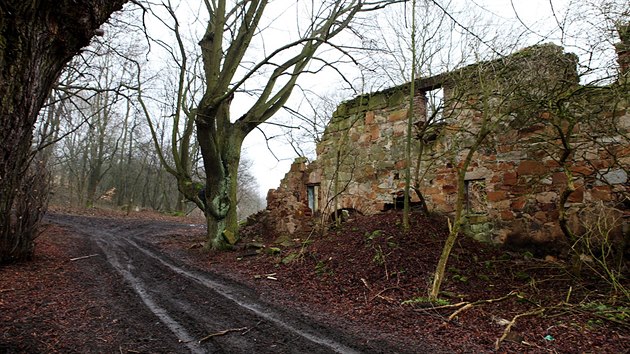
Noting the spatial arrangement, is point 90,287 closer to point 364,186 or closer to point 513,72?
point 364,186

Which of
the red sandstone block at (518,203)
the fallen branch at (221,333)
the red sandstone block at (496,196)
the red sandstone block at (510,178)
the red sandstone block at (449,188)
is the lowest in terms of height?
the fallen branch at (221,333)

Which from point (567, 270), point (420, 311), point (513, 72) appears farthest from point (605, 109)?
point (420, 311)

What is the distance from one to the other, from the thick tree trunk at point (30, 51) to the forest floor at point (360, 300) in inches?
84.5

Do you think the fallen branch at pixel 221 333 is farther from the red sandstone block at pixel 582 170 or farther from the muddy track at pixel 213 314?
the red sandstone block at pixel 582 170

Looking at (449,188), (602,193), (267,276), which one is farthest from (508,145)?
(267,276)

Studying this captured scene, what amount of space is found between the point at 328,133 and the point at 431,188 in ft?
11.4

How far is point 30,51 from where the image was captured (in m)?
1.95

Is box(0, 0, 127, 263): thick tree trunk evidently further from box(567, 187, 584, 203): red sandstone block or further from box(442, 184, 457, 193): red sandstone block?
box(567, 187, 584, 203): red sandstone block

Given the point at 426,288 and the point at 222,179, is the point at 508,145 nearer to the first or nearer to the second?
the point at 426,288

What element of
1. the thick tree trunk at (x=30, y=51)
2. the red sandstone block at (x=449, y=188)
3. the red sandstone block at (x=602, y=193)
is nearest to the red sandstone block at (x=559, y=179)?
the red sandstone block at (x=602, y=193)

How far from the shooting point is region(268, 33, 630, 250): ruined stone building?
5.22 metres

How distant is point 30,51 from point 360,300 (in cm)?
444

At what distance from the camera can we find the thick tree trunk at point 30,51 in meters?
1.84

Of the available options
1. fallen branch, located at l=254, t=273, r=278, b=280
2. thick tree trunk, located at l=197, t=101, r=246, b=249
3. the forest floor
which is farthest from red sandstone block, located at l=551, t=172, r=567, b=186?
thick tree trunk, located at l=197, t=101, r=246, b=249
